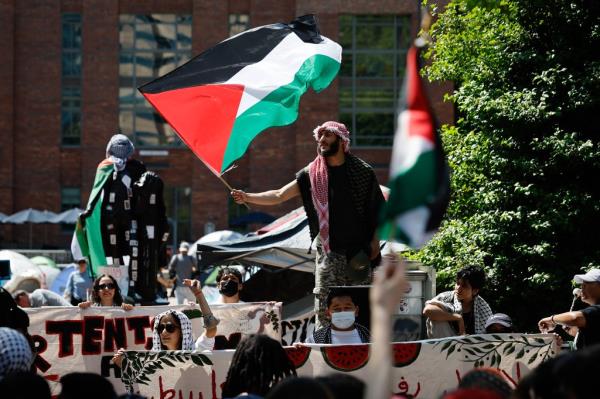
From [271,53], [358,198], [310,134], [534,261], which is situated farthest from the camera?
[310,134]

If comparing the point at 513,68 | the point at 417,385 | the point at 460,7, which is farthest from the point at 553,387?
the point at 460,7

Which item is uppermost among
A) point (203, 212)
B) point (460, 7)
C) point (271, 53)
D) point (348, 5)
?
point (348, 5)

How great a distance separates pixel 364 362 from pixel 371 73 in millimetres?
41148

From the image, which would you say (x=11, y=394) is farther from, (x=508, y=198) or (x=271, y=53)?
(x=508, y=198)

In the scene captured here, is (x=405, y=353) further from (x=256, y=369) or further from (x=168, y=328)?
(x=256, y=369)

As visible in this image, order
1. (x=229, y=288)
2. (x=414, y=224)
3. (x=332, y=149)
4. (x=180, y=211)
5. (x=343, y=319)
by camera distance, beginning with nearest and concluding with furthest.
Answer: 1. (x=414, y=224)
2. (x=343, y=319)
3. (x=332, y=149)
4. (x=229, y=288)
5. (x=180, y=211)

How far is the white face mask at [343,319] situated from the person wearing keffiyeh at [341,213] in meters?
0.40

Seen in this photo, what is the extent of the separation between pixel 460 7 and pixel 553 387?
11.7 metres

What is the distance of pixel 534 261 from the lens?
1435 centimetres

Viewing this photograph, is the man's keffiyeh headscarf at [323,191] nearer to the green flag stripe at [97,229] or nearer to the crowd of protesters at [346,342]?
the crowd of protesters at [346,342]

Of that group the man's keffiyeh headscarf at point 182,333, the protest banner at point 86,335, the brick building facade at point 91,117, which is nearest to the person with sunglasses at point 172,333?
the man's keffiyeh headscarf at point 182,333

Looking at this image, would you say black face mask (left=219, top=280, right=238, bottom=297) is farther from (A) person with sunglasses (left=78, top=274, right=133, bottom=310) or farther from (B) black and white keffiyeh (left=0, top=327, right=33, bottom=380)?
(B) black and white keffiyeh (left=0, top=327, right=33, bottom=380)

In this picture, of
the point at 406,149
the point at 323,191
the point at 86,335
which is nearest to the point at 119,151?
the point at 86,335

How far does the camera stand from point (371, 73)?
48.4m
